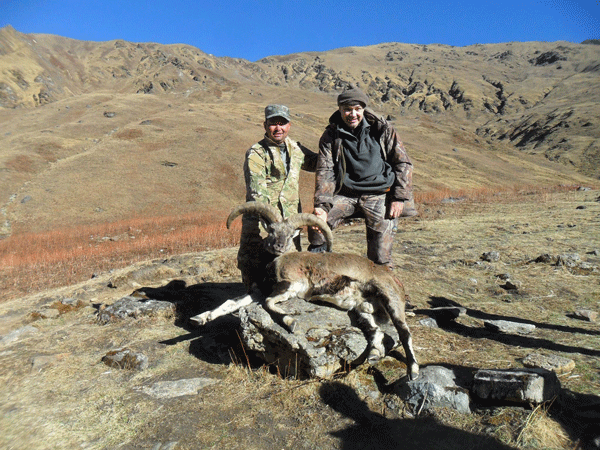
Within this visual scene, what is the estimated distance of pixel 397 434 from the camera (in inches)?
139

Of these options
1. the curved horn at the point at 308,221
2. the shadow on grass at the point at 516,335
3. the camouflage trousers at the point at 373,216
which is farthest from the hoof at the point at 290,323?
the shadow on grass at the point at 516,335

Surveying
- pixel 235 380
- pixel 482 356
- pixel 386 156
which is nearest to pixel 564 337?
pixel 482 356

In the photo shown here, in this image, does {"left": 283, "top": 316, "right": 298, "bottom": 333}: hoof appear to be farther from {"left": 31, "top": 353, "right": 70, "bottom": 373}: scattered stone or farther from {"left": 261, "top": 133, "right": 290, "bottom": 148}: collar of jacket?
{"left": 31, "top": 353, "right": 70, "bottom": 373}: scattered stone

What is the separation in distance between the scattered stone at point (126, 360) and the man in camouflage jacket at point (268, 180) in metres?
1.91

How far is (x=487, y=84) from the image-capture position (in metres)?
127

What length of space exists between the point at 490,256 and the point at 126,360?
330 inches

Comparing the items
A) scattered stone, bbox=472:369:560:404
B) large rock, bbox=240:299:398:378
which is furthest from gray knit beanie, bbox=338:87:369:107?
scattered stone, bbox=472:369:560:404

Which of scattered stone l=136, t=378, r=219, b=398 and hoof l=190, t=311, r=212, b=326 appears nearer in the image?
scattered stone l=136, t=378, r=219, b=398

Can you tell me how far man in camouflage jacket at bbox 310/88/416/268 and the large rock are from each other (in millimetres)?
1576

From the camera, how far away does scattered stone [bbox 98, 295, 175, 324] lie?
6.56 m

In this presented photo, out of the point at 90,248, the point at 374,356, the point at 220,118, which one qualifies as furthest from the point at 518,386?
the point at 220,118

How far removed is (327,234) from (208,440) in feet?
9.94

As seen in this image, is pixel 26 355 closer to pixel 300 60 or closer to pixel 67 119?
pixel 67 119

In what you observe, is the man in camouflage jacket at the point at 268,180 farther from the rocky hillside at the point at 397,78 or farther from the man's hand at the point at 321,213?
the rocky hillside at the point at 397,78
